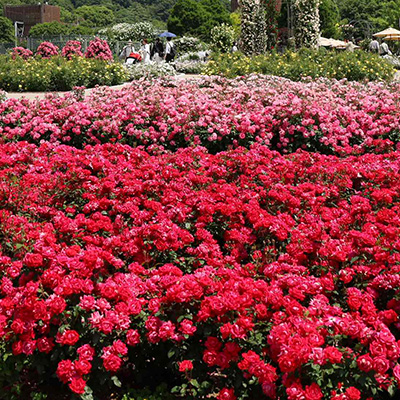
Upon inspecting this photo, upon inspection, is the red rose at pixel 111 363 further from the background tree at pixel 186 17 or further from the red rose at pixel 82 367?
the background tree at pixel 186 17

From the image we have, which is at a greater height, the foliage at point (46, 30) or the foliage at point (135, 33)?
the foliage at point (135, 33)

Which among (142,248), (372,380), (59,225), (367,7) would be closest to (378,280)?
(372,380)

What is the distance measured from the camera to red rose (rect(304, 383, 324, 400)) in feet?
6.44

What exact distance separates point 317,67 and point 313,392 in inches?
485

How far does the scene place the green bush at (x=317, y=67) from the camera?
43.1 feet

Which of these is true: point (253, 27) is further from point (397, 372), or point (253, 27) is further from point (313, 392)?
point (313, 392)

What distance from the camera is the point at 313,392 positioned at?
6.49 ft

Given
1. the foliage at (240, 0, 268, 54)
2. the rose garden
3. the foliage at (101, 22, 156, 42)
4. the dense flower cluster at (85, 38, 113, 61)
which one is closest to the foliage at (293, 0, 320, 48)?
the foliage at (240, 0, 268, 54)

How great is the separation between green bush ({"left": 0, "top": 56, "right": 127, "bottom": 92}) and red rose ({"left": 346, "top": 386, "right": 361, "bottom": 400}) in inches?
596

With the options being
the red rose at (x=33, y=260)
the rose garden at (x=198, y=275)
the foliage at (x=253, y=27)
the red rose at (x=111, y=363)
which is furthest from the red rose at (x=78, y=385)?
the foliage at (x=253, y=27)

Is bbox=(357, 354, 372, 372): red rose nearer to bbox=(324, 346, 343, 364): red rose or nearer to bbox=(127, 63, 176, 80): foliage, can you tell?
bbox=(324, 346, 343, 364): red rose

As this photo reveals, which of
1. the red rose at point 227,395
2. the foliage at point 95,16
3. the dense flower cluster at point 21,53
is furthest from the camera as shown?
the foliage at point 95,16

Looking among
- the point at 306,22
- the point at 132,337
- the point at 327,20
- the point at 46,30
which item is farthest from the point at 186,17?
the point at 132,337

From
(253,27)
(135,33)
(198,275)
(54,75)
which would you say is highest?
(253,27)
